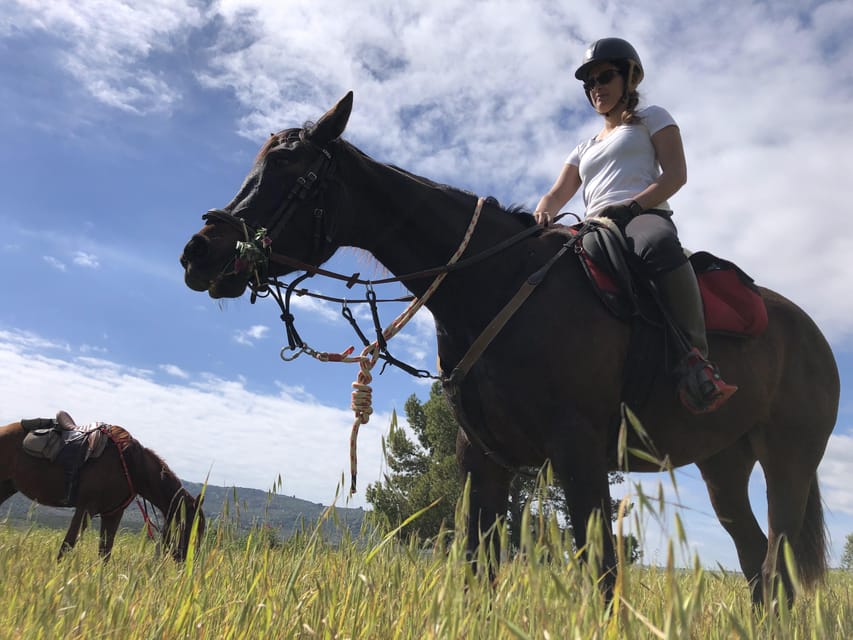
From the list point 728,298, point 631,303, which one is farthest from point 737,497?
point 631,303

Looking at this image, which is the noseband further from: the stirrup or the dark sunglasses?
the stirrup

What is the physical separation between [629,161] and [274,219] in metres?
2.49

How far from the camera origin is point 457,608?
6.48 feet

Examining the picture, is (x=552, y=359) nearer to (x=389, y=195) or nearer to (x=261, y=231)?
(x=389, y=195)

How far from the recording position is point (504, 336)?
3732 mm

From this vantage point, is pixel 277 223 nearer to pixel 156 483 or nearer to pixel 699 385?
pixel 699 385

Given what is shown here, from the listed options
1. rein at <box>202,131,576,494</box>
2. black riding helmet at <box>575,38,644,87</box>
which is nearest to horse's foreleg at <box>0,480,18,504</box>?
rein at <box>202,131,576,494</box>

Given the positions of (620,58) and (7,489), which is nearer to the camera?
(620,58)

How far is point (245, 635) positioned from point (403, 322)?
90.6 inches

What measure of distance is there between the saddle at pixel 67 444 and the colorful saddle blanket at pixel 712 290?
1038cm

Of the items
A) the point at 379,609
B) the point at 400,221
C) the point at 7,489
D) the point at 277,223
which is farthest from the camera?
the point at 7,489

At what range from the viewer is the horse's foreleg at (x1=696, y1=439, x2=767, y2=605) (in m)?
5.27

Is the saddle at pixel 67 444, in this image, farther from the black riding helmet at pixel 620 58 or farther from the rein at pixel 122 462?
the black riding helmet at pixel 620 58

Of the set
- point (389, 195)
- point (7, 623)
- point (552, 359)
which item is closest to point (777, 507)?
point (552, 359)
